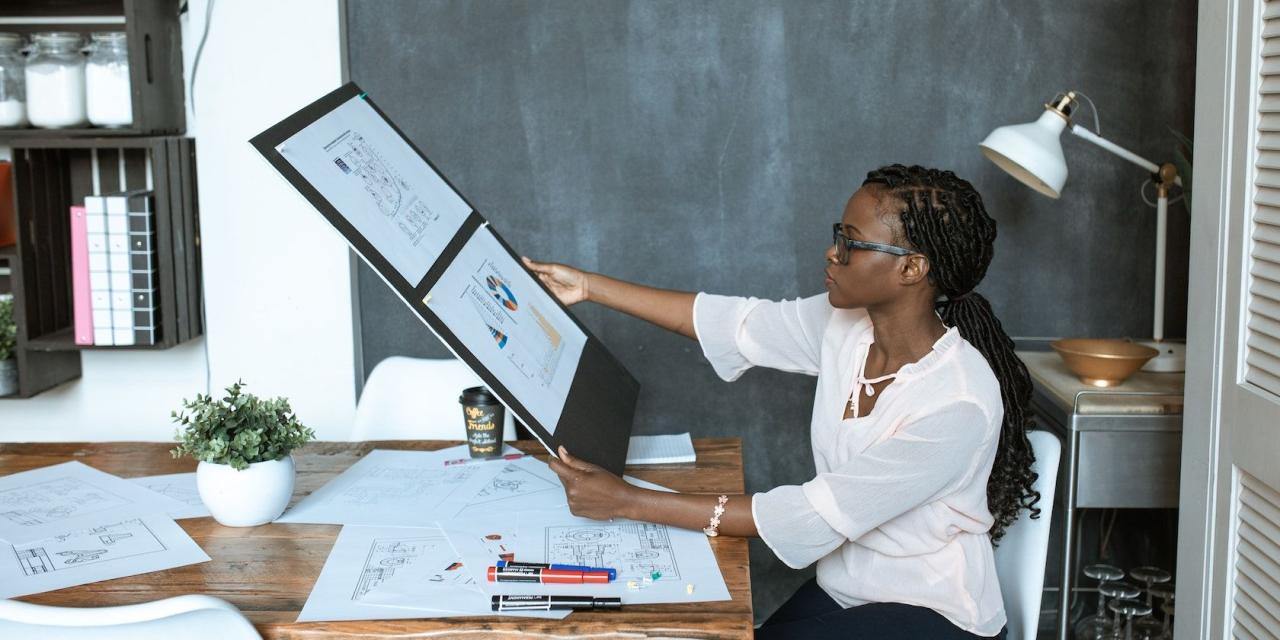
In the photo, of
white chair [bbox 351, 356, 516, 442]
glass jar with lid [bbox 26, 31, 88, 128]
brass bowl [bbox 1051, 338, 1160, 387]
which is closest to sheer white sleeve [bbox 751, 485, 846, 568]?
brass bowl [bbox 1051, 338, 1160, 387]

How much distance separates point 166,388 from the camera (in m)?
3.29

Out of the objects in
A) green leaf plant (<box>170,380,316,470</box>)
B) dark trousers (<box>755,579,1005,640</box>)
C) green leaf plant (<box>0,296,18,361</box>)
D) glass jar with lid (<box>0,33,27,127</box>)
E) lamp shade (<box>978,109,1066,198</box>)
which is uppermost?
glass jar with lid (<box>0,33,27,127</box>)

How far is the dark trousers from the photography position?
1796 millimetres

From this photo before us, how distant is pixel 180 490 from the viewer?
2016 mm

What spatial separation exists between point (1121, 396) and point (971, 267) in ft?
2.32

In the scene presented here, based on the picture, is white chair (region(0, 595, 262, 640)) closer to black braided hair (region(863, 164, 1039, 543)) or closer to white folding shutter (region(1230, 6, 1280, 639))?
black braided hair (region(863, 164, 1039, 543))

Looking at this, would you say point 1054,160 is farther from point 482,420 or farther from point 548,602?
point 548,602

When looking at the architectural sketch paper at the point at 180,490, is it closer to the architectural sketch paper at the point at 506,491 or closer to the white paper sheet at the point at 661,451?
the architectural sketch paper at the point at 506,491

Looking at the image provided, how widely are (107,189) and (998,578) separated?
2.53 metres

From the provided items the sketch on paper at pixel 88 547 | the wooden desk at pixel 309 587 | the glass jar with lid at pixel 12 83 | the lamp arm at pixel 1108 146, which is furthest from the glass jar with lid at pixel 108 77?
the lamp arm at pixel 1108 146

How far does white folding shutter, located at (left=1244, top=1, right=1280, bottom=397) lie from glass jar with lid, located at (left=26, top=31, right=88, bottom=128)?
8.72 ft

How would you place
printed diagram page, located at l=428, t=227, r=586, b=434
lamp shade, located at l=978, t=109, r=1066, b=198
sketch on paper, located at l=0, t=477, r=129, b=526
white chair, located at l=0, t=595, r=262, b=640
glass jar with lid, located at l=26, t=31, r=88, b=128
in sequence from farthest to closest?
glass jar with lid, located at l=26, t=31, r=88, b=128 → lamp shade, located at l=978, t=109, r=1066, b=198 → sketch on paper, located at l=0, t=477, r=129, b=526 → printed diagram page, located at l=428, t=227, r=586, b=434 → white chair, located at l=0, t=595, r=262, b=640

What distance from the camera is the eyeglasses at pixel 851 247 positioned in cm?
185

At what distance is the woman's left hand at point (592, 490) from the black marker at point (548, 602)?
27 cm
